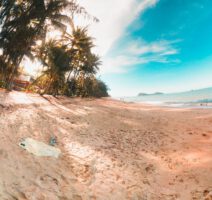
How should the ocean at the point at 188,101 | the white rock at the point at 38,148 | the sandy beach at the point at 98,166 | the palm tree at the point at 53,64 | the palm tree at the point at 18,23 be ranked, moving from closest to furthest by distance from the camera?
the sandy beach at the point at 98,166 → the white rock at the point at 38,148 → the palm tree at the point at 18,23 → the palm tree at the point at 53,64 → the ocean at the point at 188,101

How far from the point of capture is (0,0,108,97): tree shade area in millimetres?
13703

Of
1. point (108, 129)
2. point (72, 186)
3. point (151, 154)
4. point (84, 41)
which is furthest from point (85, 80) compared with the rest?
point (72, 186)

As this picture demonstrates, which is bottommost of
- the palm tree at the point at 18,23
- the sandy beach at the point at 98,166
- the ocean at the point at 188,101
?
the sandy beach at the point at 98,166

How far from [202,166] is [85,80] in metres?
26.9

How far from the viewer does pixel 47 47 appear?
72.4 ft

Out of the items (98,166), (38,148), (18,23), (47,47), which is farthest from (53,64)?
(98,166)

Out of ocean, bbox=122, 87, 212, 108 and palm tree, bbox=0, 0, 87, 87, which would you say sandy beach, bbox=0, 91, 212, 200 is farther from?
ocean, bbox=122, 87, 212, 108

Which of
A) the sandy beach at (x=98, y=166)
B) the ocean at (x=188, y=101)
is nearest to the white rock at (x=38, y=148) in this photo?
the sandy beach at (x=98, y=166)

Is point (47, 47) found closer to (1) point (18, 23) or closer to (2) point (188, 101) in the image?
(1) point (18, 23)

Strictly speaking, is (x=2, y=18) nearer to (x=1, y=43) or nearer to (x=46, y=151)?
(x=1, y=43)

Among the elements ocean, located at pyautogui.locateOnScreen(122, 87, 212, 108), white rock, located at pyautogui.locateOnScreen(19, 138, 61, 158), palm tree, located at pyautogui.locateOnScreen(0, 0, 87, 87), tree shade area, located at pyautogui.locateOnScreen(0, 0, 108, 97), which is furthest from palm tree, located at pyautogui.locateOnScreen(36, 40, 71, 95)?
white rock, located at pyautogui.locateOnScreen(19, 138, 61, 158)

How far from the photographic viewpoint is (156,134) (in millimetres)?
8211

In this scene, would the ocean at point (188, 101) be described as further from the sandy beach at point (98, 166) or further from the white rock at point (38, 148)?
the white rock at point (38, 148)

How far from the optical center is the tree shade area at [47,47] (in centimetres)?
1370
